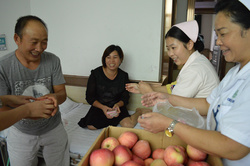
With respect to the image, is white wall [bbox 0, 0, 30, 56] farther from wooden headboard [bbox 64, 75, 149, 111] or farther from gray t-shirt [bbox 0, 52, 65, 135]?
gray t-shirt [bbox 0, 52, 65, 135]

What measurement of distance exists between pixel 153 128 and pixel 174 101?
417 millimetres

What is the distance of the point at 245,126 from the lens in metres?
0.61

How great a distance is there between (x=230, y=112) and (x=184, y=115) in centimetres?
31

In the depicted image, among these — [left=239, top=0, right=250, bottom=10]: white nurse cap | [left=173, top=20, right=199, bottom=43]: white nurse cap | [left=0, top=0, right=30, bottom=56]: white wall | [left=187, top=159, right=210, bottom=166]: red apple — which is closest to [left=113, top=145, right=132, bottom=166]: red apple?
[left=187, top=159, right=210, bottom=166]: red apple

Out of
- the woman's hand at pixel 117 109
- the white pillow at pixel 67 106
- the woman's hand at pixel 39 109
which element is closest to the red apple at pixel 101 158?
the woman's hand at pixel 39 109

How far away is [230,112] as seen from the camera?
65 cm

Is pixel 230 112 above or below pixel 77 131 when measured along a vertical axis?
above

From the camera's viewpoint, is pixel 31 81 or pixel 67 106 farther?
pixel 67 106

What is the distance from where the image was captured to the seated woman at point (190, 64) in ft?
3.98

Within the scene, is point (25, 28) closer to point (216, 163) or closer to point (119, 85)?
point (216, 163)

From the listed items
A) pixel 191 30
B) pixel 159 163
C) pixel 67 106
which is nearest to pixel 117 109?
pixel 67 106

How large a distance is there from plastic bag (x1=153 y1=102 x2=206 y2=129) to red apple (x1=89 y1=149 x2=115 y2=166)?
1.23ft

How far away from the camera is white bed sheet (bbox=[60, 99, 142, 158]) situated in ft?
6.22

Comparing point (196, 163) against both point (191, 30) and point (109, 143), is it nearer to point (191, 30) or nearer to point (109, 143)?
point (109, 143)
